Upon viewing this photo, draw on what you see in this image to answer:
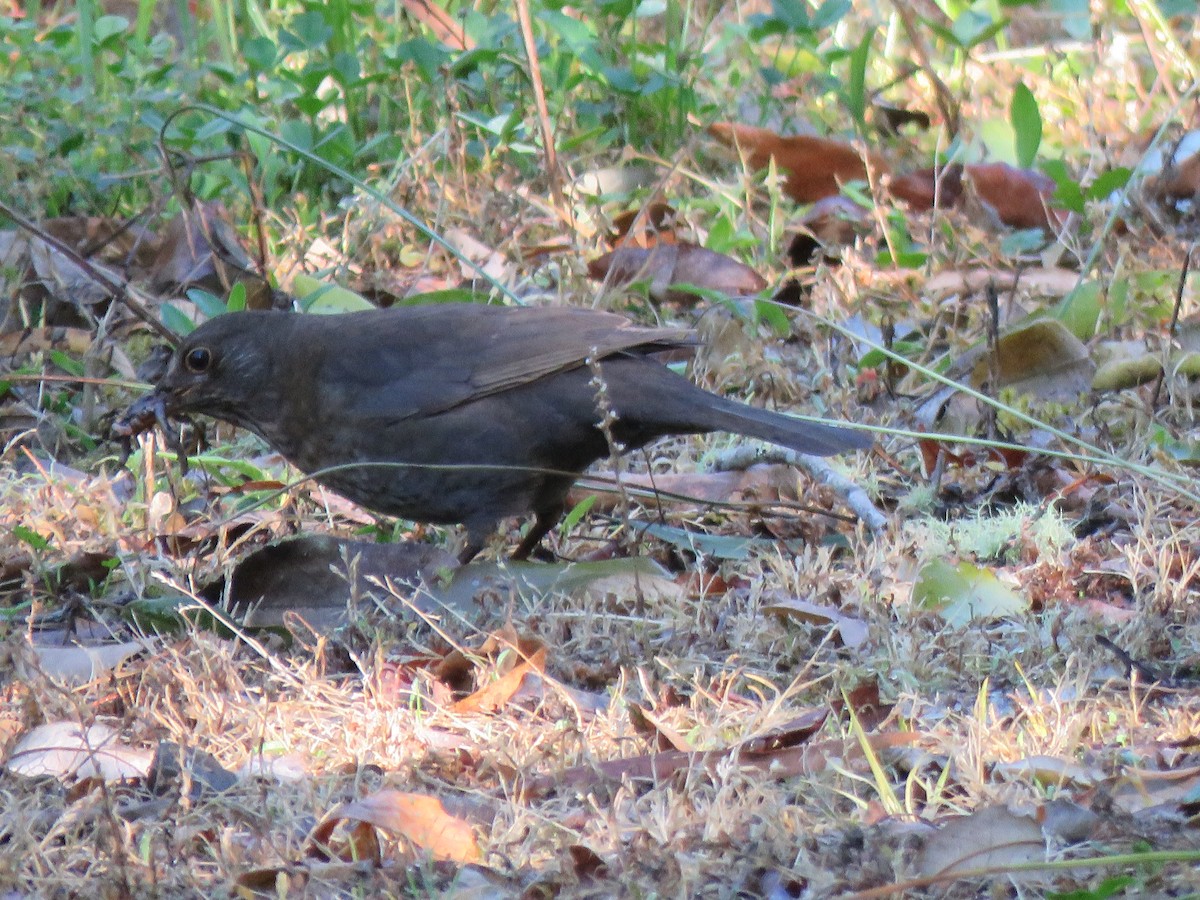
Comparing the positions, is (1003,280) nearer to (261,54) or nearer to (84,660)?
(261,54)

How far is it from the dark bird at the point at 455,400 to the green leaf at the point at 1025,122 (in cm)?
223

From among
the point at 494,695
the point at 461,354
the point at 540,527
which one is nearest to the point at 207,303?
the point at 461,354

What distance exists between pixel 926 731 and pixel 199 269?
4.01 meters

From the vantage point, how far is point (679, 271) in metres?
6.20

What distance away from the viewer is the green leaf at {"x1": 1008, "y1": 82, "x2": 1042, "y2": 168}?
20.6ft

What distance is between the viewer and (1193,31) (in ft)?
26.9

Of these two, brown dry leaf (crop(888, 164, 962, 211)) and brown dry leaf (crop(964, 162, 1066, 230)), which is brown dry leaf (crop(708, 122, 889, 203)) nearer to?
brown dry leaf (crop(888, 164, 962, 211))

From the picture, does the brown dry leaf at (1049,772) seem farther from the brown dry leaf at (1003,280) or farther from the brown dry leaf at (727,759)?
the brown dry leaf at (1003,280)

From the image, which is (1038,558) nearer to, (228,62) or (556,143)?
(556,143)

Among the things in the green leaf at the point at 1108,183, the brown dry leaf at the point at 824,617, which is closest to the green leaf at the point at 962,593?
the brown dry leaf at the point at 824,617

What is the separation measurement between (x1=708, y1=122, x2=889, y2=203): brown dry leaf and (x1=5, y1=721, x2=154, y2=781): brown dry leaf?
14.2 ft

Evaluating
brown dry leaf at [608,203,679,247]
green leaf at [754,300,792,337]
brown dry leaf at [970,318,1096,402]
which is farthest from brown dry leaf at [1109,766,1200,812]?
brown dry leaf at [608,203,679,247]

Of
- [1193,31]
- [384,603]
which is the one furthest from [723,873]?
[1193,31]

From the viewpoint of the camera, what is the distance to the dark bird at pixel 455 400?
4574 millimetres
